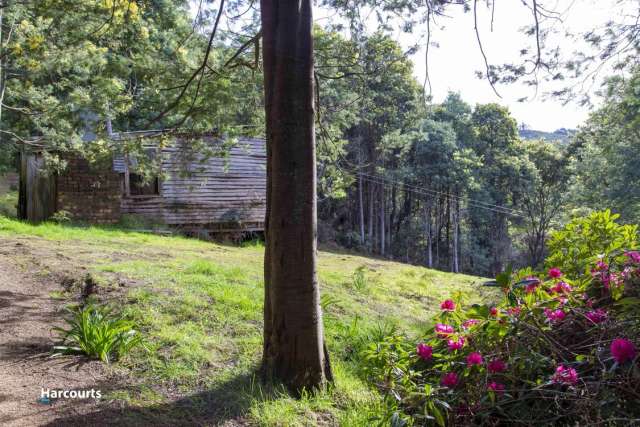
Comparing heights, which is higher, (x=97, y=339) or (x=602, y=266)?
(x=602, y=266)

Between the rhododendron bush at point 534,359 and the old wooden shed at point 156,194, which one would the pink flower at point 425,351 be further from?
the old wooden shed at point 156,194

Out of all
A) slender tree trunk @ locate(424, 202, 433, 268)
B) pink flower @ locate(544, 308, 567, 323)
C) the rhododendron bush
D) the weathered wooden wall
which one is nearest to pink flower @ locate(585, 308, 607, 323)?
the rhododendron bush

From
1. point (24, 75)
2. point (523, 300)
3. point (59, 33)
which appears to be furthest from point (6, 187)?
point (523, 300)

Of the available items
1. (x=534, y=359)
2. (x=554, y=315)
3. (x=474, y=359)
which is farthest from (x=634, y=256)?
(x=474, y=359)

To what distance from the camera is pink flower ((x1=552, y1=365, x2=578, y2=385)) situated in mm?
2043

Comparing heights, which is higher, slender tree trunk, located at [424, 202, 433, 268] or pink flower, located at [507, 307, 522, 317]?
pink flower, located at [507, 307, 522, 317]

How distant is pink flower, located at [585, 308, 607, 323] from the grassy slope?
1.40m

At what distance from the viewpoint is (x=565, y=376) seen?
205cm

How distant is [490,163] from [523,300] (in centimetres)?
2923

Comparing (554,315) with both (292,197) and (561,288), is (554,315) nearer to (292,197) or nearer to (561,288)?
(561,288)

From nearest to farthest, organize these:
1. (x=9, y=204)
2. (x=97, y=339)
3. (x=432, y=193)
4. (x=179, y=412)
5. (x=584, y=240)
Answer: (x=179, y=412)
(x=584, y=240)
(x=97, y=339)
(x=9, y=204)
(x=432, y=193)

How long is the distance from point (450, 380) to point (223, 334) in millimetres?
2738

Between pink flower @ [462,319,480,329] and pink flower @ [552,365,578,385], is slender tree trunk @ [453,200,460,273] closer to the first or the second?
Result: pink flower @ [462,319,480,329]

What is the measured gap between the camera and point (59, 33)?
9.16 m
